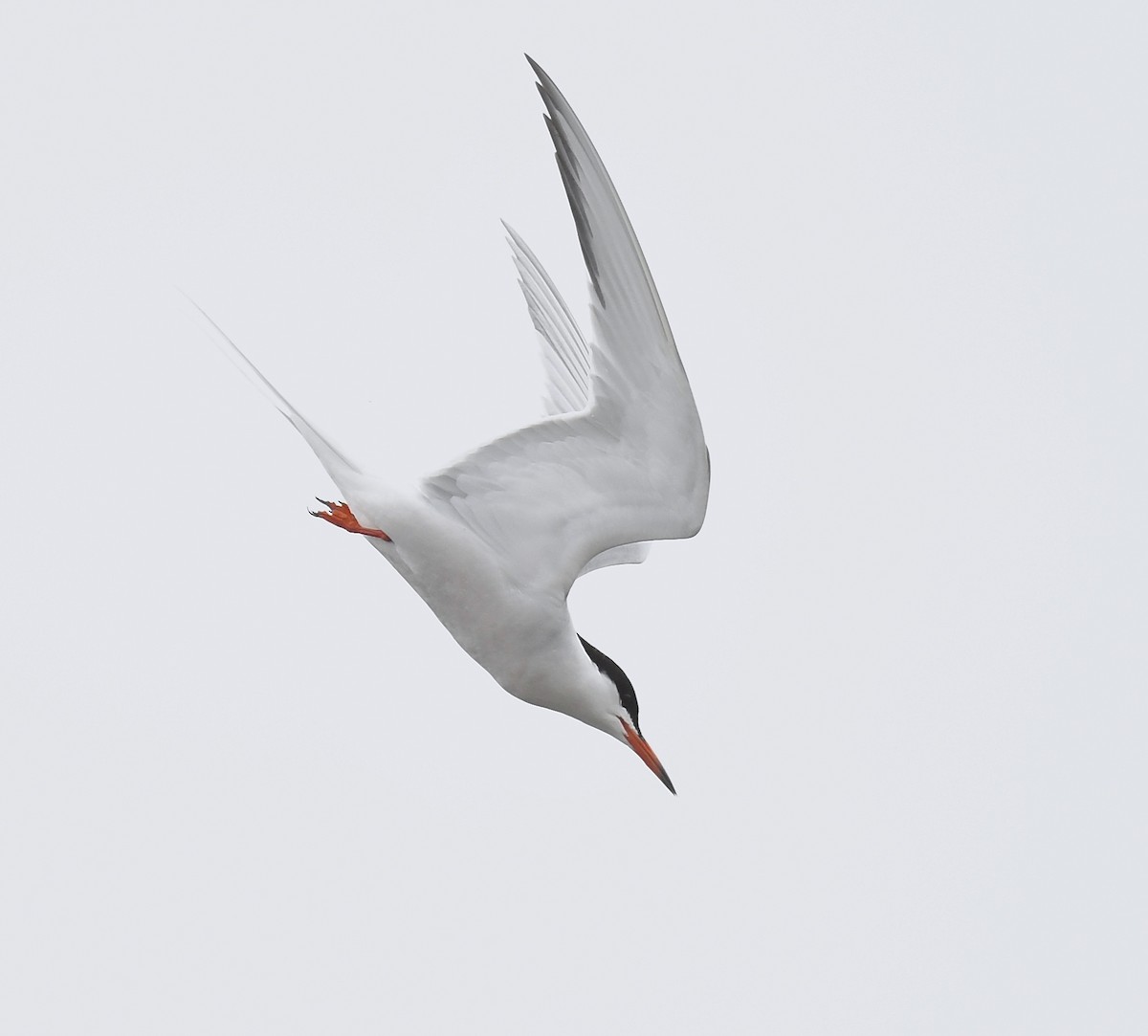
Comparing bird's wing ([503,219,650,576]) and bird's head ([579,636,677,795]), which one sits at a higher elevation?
bird's wing ([503,219,650,576])

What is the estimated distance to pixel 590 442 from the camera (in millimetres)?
4609

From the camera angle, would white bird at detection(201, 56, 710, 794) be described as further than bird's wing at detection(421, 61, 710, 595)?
Yes

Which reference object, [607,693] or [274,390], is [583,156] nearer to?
[274,390]

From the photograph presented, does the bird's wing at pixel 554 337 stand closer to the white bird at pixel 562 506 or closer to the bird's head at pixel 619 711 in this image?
the white bird at pixel 562 506

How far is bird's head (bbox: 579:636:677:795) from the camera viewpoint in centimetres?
527

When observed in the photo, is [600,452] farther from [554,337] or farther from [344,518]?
[554,337]

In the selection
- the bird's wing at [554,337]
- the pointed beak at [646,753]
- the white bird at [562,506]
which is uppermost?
the bird's wing at [554,337]

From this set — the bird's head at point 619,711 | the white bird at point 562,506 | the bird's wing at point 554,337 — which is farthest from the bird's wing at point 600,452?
the bird's wing at point 554,337

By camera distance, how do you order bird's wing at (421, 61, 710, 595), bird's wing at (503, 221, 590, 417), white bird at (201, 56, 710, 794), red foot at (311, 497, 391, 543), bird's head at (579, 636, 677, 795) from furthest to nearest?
1. bird's wing at (503, 221, 590, 417)
2. bird's head at (579, 636, 677, 795)
3. red foot at (311, 497, 391, 543)
4. white bird at (201, 56, 710, 794)
5. bird's wing at (421, 61, 710, 595)

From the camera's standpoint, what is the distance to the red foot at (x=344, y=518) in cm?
491

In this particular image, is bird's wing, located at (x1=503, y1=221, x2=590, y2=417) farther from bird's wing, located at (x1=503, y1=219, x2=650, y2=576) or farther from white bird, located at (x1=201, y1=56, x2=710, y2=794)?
white bird, located at (x1=201, y1=56, x2=710, y2=794)

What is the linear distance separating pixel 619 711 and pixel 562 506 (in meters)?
0.85

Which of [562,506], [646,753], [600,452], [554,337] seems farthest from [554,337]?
[646,753]

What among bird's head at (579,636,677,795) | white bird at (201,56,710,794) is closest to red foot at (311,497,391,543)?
white bird at (201,56,710,794)
